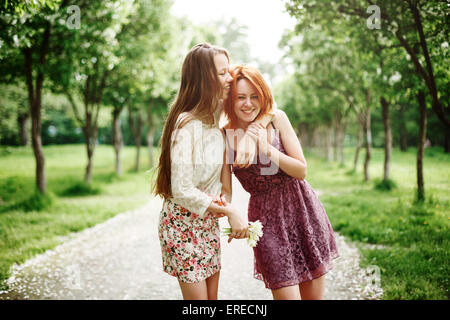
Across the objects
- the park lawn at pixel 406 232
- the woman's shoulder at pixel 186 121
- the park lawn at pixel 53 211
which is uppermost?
the woman's shoulder at pixel 186 121

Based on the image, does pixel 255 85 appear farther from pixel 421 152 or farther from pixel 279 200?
pixel 421 152

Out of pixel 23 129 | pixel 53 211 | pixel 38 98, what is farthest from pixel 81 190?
pixel 23 129

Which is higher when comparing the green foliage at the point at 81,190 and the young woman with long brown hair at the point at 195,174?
the young woman with long brown hair at the point at 195,174

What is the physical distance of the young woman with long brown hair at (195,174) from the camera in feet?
7.64

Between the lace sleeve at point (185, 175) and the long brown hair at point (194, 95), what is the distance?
0.09m

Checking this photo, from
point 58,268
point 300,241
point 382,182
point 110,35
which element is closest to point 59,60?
point 110,35

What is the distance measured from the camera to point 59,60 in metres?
9.52

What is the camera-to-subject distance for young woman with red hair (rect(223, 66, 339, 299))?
2553 mm

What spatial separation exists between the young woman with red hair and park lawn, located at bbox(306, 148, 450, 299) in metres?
1.96

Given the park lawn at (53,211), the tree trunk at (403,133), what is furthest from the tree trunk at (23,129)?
the tree trunk at (403,133)

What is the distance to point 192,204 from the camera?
231 centimetres

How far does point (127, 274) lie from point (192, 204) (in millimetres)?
3667

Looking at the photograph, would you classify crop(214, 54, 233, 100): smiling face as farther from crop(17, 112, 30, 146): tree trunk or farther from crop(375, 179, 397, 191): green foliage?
crop(17, 112, 30, 146): tree trunk

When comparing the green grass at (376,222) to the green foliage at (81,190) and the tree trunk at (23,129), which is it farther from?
the tree trunk at (23,129)
